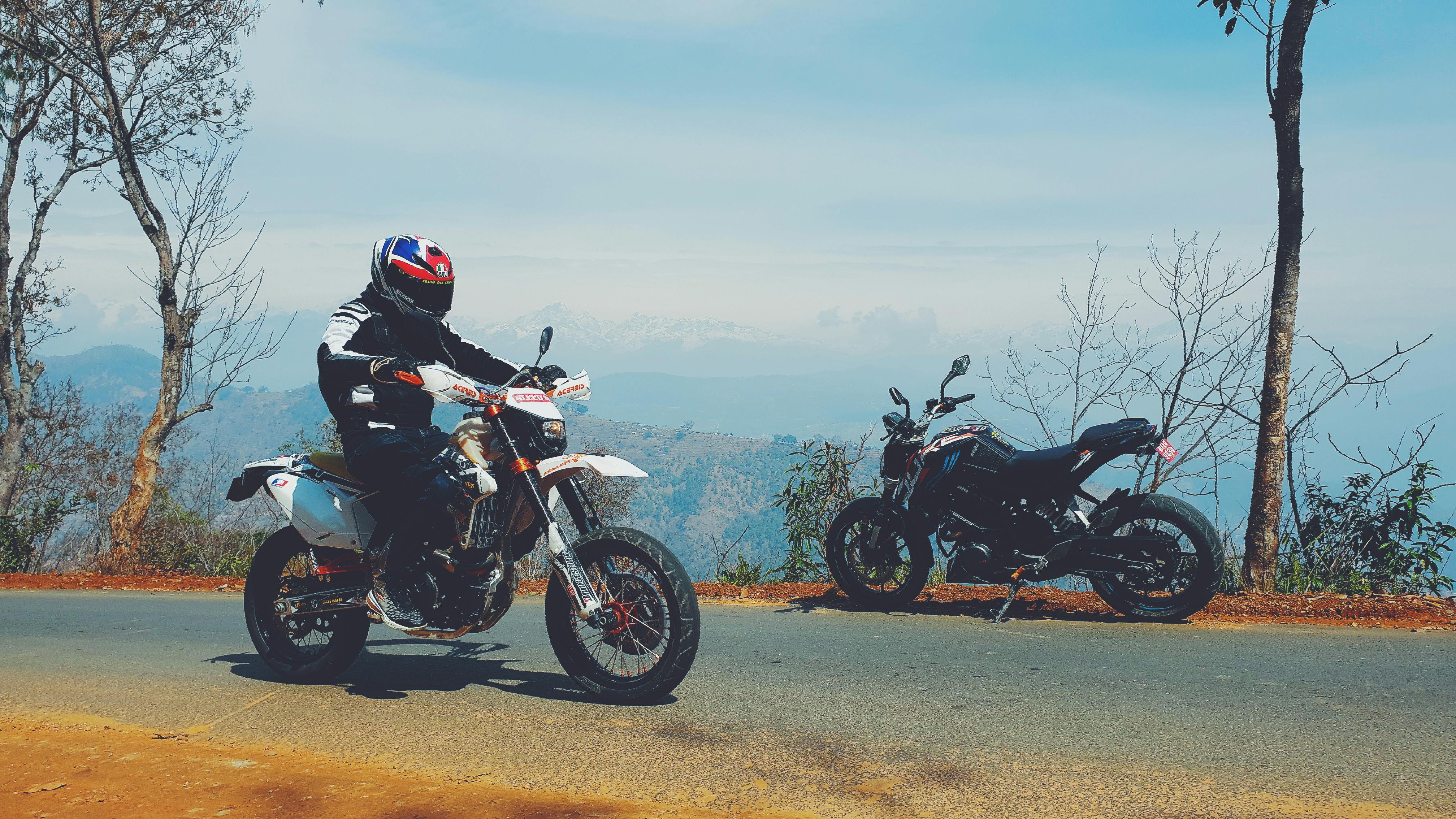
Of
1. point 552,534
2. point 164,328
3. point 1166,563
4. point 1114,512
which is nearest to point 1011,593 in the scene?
point 1114,512

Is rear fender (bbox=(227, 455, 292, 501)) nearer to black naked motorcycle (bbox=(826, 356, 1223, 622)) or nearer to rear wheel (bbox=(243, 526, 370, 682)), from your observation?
rear wheel (bbox=(243, 526, 370, 682))

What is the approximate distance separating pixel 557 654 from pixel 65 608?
654cm

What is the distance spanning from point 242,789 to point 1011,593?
5.37m

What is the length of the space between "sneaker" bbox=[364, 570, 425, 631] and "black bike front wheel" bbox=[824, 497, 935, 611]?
3.93 metres

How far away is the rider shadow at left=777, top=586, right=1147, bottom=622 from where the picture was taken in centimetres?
755

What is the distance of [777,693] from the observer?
5355 millimetres

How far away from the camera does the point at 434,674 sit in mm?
5785

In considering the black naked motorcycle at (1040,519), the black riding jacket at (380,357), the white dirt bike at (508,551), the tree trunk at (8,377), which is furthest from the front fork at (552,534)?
the tree trunk at (8,377)

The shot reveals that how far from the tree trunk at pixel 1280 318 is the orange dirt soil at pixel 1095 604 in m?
0.48

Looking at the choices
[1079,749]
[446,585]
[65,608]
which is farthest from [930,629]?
[65,608]

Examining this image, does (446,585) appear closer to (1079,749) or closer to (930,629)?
(1079,749)

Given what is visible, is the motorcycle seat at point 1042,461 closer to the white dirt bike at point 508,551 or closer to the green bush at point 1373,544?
the green bush at point 1373,544

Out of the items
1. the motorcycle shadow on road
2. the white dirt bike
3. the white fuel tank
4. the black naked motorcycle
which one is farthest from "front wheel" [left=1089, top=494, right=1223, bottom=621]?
the white fuel tank

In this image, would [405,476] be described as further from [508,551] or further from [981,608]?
[981,608]
